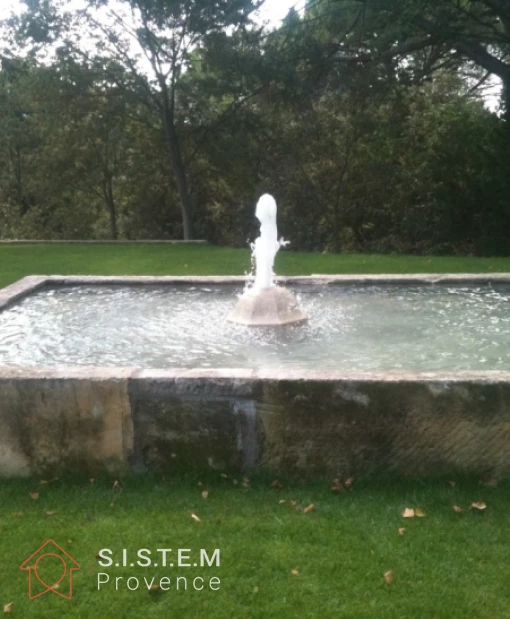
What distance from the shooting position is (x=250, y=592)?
9.62 feet

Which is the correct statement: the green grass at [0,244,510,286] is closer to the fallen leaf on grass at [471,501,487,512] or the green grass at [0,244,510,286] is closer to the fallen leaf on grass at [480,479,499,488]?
the fallen leaf on grass at [480,479,499,488]

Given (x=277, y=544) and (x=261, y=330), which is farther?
(x=261, y=330)

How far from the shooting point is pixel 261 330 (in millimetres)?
6062

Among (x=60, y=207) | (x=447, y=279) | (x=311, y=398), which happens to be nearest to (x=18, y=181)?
(x=60, y=207)

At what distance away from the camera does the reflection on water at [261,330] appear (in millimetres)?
5074

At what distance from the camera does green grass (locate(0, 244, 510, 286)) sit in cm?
1116

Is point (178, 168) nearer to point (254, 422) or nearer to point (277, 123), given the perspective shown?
point (277, 123)

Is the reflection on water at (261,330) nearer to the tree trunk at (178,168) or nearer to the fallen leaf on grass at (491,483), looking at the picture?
the fallen leaf on grass at (491,483)

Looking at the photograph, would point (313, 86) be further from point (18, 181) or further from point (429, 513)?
point (429, 513)

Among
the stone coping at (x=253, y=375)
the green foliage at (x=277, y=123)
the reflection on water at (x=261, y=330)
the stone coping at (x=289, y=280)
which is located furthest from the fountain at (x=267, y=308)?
the green foliage at (x=277, y=123)

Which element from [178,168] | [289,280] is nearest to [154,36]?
[178,168]

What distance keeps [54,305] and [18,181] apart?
1518cm

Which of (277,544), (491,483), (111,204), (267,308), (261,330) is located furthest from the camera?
(111,204)

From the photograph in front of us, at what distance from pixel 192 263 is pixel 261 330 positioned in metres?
6.37
